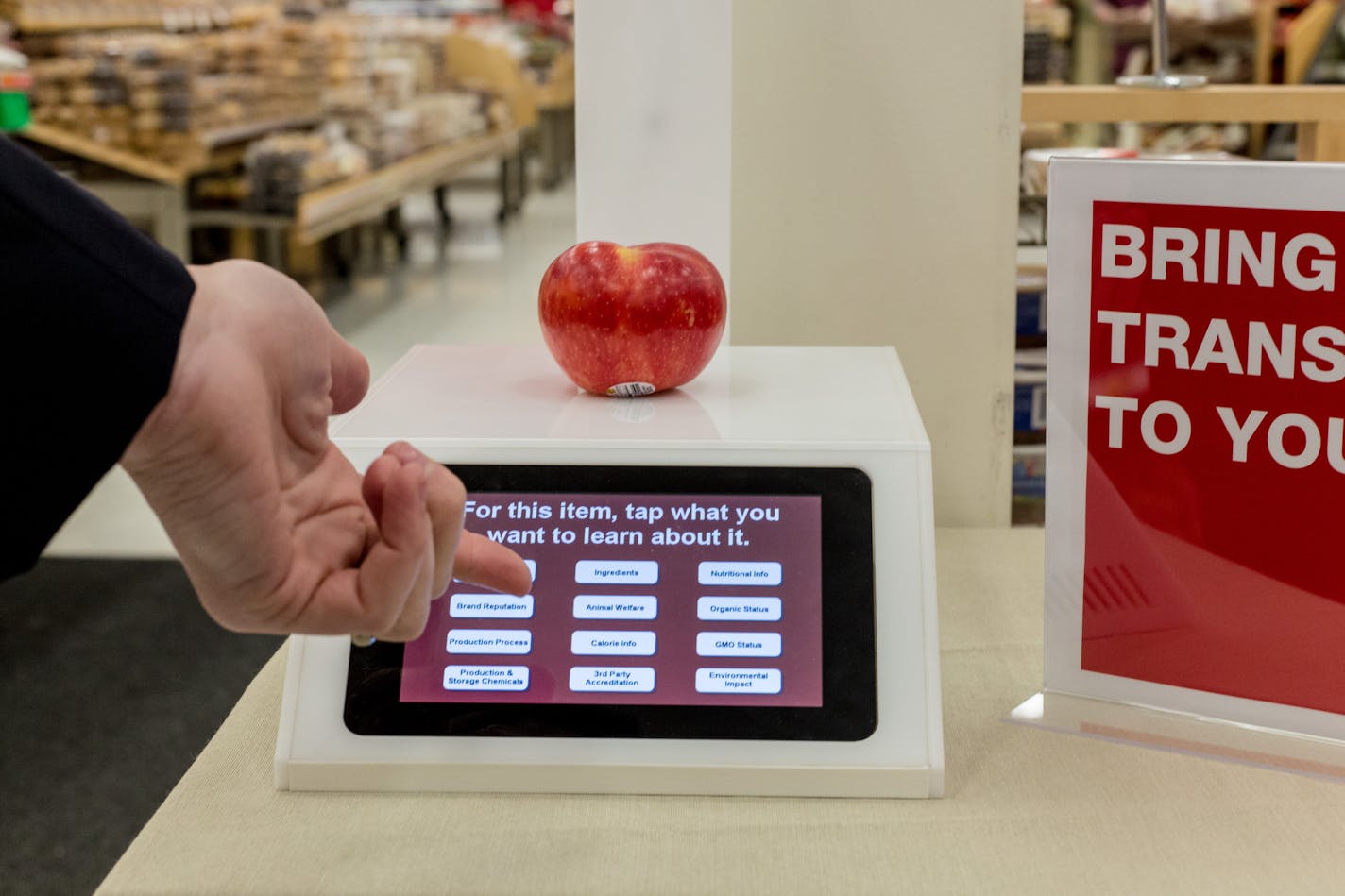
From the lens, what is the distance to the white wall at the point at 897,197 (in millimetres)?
1396

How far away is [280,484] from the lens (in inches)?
26.8

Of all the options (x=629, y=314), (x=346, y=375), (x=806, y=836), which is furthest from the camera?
(x=629, y=314)

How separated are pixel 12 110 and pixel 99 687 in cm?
186

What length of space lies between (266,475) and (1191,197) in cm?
64

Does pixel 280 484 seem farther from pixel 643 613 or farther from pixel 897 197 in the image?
pixel 897 197

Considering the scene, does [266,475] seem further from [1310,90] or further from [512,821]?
[1310,90]

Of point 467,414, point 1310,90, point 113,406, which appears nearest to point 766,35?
point 467,414

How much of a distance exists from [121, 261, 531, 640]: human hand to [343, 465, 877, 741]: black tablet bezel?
0.21 meters

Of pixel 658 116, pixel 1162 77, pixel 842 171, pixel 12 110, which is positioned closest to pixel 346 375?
pixel 658 116

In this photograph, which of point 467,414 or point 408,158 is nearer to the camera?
point 467,414

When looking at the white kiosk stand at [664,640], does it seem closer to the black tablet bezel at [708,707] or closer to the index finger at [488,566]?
the black tablet bezel at [708,707]

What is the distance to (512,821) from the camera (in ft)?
2.90

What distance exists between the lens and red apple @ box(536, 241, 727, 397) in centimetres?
108

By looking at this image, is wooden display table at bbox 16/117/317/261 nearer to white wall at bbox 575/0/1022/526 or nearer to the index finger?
white wall at bbox 575/0/1022/526
